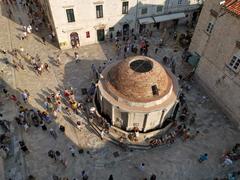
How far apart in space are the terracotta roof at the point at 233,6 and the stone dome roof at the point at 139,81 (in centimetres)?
829

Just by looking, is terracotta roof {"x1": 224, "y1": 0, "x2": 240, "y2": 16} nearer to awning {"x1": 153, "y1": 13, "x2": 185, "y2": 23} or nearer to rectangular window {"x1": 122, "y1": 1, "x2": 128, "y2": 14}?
awning {"x1": 153, "y1": 13, "x2": 185, "y2": 23}

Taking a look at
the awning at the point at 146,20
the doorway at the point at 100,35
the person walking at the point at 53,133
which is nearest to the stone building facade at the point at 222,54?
the awning at the point at 146,20

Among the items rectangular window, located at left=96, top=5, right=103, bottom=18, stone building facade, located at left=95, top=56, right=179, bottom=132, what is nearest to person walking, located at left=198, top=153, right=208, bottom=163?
stone building facade, located at left=95, top=56, right=179, bottom=132

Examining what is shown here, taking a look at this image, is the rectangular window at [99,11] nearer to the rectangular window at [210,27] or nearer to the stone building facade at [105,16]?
the stone building facade at [105,16]

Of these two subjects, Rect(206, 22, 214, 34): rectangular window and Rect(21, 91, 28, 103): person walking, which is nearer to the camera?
Rect(21, 91, 28, 103): person walking

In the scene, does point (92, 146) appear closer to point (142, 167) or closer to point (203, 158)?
point (142, 167)

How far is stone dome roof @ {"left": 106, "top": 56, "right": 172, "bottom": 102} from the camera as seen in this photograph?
20.8m

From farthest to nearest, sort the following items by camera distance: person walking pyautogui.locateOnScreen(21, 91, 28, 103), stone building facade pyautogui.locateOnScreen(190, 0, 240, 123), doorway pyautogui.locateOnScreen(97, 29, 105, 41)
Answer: doorway pyautogui.locateOnScreen(97, 29, 105, 41) → person walking pyautogui.locateOnScreen(21, 91, 28, 103) → stone building facade pyautogui.locateOnScreen(190, 0, 240, 123)

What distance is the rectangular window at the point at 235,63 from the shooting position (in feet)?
73.3

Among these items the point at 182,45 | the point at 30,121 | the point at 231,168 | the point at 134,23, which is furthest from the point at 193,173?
the point at 134,23

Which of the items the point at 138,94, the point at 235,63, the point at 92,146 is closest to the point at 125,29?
the point at 138,94

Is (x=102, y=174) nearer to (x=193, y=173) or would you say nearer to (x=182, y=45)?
(x=193, y=173)

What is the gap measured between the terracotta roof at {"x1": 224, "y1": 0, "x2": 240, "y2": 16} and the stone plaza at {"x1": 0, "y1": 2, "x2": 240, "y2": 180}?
366 inches

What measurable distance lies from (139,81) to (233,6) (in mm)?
11095
